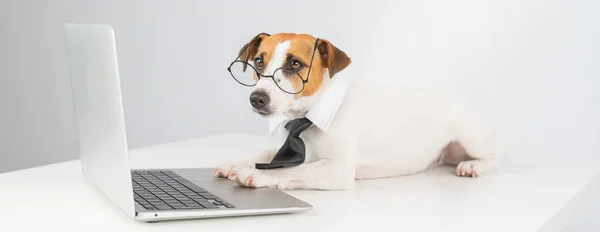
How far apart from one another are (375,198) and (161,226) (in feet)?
1.35

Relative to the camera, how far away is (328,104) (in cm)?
153

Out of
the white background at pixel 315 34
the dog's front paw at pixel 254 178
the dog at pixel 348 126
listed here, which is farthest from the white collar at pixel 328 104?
the white background at pixel 315 34

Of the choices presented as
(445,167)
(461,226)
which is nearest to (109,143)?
(461,226)

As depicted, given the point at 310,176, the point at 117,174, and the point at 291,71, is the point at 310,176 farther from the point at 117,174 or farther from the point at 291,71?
the point at 117,174

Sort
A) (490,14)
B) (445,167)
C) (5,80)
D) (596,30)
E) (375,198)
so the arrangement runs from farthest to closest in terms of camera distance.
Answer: (5,80) → (490,14) → (596,30) → (445,167) → (375,198)

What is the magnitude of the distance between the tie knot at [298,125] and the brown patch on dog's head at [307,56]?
6 cm

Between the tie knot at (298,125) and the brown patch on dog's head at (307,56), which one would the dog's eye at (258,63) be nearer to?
the brown patch on dog's head at (307,56)

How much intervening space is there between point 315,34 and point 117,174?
165 centimetres

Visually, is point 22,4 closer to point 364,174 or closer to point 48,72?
point 48,72

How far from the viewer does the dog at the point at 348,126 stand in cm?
149

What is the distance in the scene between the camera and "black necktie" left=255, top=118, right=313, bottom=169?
155cm

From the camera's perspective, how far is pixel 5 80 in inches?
140

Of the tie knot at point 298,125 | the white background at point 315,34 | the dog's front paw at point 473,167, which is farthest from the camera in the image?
the white background at point 315,34

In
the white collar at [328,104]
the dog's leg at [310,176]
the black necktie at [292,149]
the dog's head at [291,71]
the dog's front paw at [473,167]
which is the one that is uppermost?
the dog's head at [291,71]
